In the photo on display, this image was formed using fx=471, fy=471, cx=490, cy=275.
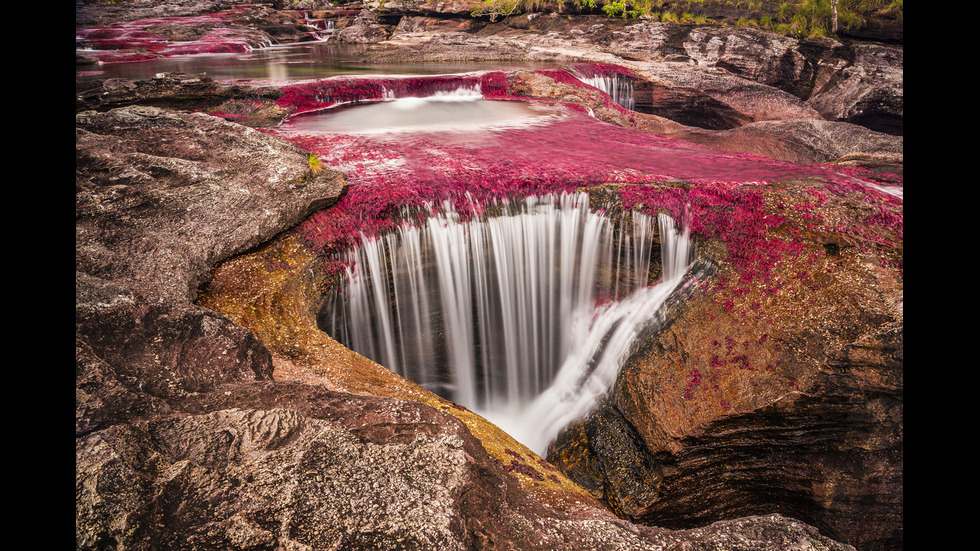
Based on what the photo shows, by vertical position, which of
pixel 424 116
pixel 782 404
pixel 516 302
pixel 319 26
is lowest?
pixel 782 404

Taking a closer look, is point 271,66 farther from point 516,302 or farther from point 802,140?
point 802,140

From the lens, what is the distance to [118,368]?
2.40m

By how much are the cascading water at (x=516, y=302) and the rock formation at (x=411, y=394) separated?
1.50 ft

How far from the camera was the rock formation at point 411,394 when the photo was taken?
1.93 meters

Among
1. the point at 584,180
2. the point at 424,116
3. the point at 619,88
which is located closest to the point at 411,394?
the point at 584,180

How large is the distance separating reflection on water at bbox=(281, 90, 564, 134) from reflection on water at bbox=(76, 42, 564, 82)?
2.55 metres

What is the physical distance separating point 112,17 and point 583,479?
81.4 ft

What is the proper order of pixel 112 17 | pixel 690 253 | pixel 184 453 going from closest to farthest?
pixel 184 453 < pixel 690 253 < pixel 112 17

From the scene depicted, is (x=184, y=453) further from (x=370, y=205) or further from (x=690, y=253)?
(x=690, y=253)

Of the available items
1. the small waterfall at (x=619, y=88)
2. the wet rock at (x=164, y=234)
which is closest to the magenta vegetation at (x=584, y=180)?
the wet rock at (x=164, y=234)

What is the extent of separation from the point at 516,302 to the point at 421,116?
5742mm

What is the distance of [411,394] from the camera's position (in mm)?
3580

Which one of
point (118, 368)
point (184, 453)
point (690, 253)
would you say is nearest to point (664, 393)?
point (690, 253)

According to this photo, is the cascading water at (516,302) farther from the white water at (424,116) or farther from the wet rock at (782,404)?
the white water at (424,116)
